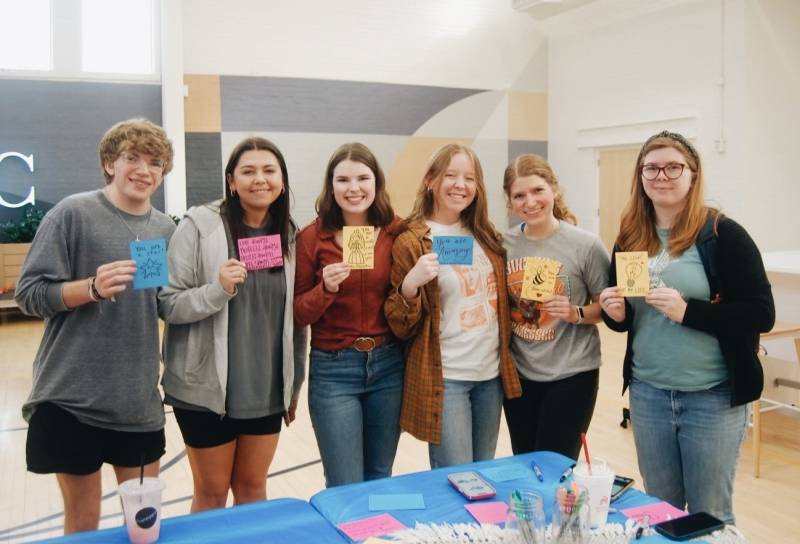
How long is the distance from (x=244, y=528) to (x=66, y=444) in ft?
2.79

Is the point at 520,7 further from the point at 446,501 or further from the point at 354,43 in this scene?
the point at 446,501

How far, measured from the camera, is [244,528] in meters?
1.67

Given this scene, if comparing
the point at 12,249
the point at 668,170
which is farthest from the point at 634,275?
the point at 12,249

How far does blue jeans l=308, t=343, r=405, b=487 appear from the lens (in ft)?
7.87

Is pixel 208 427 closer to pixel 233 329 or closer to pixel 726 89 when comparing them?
pixel 233 329

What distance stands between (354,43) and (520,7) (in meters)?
2.63

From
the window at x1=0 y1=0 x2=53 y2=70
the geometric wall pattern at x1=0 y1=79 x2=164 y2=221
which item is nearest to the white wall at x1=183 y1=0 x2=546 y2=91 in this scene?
the geometric wall pattern at x1=0 y1=79 x2=164 y2=221

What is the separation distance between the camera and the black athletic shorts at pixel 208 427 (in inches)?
91.6

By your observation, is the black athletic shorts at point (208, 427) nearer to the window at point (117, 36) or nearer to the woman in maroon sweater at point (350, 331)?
→ the woman in maroon sweater at point (350, 331)

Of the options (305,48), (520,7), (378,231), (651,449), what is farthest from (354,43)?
(651,449)

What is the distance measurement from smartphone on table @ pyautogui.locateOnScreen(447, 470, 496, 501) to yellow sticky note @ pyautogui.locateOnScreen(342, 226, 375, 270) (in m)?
0.77

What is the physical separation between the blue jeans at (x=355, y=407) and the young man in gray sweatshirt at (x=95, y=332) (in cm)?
57

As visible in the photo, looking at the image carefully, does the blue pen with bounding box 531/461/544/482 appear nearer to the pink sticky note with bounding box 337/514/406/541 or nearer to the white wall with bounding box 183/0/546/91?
the pink sticky note with bounding box 337/514/406/541

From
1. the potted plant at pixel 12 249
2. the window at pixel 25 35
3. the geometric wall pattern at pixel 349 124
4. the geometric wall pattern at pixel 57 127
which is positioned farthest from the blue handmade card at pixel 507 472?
the window at pixel 25 35
